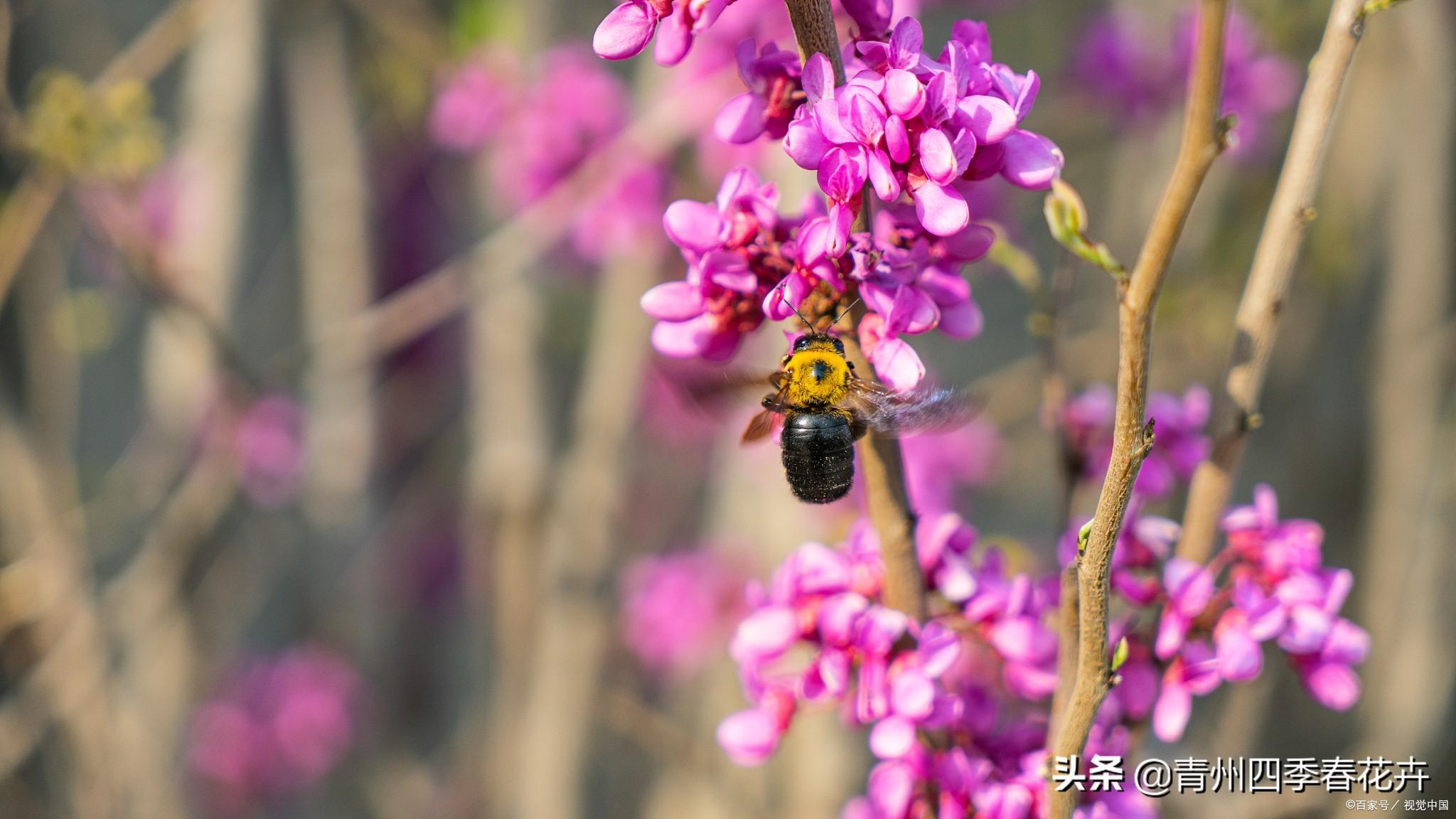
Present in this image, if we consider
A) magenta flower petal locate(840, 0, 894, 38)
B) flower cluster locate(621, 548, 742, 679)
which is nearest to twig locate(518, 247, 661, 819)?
flower cluster locate(621, 548, 742, 679)

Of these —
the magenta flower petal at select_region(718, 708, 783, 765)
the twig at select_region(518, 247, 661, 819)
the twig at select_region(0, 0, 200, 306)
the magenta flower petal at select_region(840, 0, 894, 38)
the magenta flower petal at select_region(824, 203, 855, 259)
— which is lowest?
the magenta flower petal at select_region(718, 708, 783, 765)

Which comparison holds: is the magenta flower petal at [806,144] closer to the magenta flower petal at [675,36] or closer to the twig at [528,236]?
the magenta flower petal at [675,36]

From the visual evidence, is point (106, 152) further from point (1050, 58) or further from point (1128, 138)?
point (1050, 58)

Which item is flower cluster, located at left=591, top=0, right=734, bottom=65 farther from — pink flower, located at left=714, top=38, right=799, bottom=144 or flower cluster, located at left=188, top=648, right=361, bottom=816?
flower cluster, located at left=188, top=648, right=361, bottom=816

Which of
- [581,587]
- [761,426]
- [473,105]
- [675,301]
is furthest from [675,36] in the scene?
[473,105]

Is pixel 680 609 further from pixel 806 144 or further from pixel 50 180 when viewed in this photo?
pixel 806 144

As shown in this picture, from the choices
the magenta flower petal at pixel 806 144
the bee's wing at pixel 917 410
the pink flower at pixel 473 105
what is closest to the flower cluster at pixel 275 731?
the pink flower at pixel 473 105

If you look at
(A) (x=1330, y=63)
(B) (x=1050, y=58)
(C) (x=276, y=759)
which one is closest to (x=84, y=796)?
(C) (x=276, y=759)
